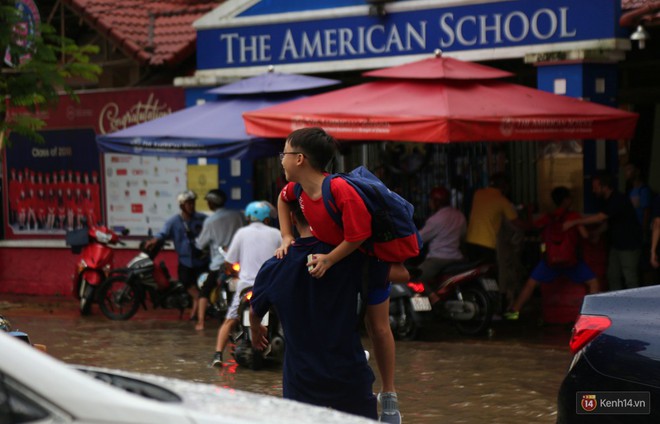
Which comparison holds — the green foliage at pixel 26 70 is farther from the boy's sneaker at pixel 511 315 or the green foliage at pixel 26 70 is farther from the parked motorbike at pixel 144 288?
the boy's sneaker at pixel 511 315

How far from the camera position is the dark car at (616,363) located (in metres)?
5.97

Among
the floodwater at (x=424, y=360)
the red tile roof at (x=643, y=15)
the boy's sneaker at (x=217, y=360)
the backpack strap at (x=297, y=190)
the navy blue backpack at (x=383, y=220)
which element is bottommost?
the floodwater at (x=424, y=360)

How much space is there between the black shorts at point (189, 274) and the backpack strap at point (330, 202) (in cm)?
965

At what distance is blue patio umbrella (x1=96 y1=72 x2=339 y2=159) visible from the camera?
14.4 metres

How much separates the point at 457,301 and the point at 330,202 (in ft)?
26.0

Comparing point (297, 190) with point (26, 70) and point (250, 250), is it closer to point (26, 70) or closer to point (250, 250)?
point (250, 250)

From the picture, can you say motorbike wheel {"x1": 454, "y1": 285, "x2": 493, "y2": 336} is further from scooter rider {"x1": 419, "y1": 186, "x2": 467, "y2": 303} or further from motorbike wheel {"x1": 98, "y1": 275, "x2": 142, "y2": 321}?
motorbike wheel {"x1": 98, "y1": 275, "x2": 142, "y2": 321}

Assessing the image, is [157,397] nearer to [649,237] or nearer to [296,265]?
[296,265]

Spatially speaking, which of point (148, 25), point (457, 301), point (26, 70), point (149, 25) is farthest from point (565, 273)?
point (148, 25)

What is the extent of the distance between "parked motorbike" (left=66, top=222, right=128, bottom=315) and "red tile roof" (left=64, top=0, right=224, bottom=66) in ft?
8.54

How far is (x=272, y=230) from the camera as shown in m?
11.6

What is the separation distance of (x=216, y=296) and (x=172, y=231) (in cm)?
161
